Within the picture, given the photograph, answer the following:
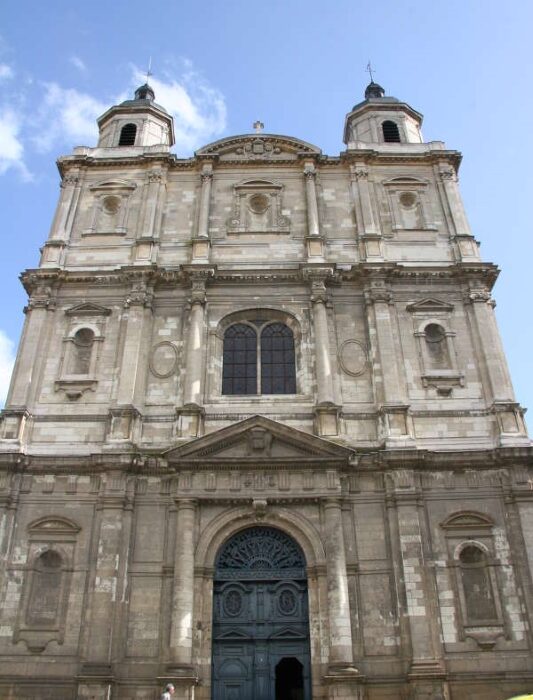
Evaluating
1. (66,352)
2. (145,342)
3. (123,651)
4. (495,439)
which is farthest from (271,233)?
(123,651)

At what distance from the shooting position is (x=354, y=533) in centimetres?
1625

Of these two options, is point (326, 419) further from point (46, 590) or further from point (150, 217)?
point (150, 217)

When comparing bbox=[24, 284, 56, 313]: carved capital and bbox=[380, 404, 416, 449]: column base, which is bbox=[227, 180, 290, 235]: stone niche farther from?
bbox=[380, 404, 416, 449]: column base

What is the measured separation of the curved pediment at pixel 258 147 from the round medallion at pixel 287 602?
576 inches

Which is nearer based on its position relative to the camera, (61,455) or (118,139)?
(61,455)

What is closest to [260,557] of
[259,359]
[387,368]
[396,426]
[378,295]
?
[396,426]

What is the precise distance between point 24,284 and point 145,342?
4.50 meters

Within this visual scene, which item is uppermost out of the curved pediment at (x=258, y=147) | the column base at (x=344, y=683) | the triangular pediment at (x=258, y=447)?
the curved pediment at (x=258, y=147)

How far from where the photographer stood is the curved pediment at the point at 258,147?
2359 cm

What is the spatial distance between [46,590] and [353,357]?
9945 mm

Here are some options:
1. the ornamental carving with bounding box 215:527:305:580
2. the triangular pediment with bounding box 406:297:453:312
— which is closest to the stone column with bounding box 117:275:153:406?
the ornamental carving with bounding box 215:527:305:580

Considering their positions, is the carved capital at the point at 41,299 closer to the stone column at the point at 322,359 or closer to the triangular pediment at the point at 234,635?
the stone column at the point at 322,359

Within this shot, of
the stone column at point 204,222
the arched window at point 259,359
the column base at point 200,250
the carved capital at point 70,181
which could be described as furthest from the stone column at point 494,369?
the carved capital at point 70,181

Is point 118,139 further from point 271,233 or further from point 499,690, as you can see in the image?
point 499,690
